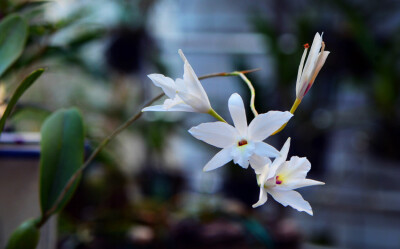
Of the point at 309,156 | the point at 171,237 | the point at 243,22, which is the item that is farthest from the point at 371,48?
the point at 171,237

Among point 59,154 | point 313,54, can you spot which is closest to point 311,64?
point 313,54

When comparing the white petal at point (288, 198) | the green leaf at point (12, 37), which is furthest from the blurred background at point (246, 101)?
the white petal at point (288, 198)

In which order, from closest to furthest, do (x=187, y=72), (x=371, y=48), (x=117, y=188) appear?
(x=187, y=72), (x=117, y=188), (x=371, y=48)

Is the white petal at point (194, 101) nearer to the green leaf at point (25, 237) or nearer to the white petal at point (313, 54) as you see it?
the white petal at point (313, 54)

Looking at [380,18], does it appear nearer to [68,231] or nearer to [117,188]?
[117,188]

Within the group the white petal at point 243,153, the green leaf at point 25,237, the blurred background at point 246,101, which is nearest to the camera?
the white petal at point 243,153

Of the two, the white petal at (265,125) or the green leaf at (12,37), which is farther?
the green leaf at (12,37)

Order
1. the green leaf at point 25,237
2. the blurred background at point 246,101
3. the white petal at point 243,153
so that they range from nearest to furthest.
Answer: the white petal at point 243,153
the green leaf at point 25,237
the blurred background at point 246,101
